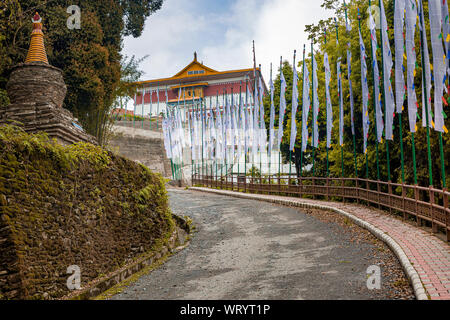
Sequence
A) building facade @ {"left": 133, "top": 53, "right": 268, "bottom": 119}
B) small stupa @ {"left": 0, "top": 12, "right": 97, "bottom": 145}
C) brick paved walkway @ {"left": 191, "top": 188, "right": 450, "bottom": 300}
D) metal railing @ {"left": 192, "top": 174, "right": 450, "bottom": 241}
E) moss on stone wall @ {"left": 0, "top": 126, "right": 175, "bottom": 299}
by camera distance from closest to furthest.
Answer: brick paved walkway @ {"left": 191, "top": 188, "right": 450, "bottom": 300}
moss on stone wall @ {"left": 0, "top": 126, "right": 175, "bottom": 299}
metal railing @ {"left": 192, "top": 174, "right": 450, "bottom": 241}
small stupa @ {"left": 0, "top": 12, "right": 97, "bottom": 145}
building facade @ {"left": 133, "top": 53, "right": 268, "bottom": 119}

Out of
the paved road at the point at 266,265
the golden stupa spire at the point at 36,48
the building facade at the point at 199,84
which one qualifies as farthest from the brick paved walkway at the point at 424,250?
the building facade at the point at 199,84

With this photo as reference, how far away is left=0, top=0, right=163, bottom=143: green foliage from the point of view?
14.8 meters

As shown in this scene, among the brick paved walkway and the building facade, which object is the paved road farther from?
the building facade

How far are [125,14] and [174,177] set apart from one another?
2081 centimetres

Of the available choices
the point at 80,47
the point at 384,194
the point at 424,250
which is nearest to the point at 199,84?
the point at 80,47

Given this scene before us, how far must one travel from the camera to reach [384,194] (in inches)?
523

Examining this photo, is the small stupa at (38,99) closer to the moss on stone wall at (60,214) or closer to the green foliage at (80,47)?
the green foliage at (80,47)

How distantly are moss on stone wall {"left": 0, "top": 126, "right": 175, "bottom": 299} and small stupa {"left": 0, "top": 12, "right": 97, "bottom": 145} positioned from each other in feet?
8.55

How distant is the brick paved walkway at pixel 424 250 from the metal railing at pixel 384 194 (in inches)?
13.5

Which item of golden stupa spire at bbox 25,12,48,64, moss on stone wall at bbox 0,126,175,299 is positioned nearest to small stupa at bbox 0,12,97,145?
golden stupa spire at bbox 25,12,48,64

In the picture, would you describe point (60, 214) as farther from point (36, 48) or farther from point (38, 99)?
point (36, 48)

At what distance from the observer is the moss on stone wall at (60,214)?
6502mm

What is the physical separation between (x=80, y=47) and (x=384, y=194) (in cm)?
1285
